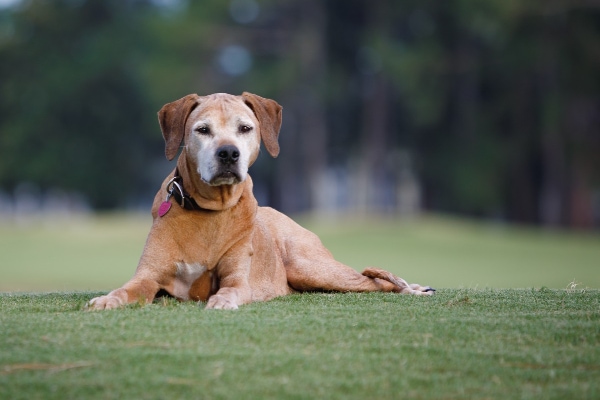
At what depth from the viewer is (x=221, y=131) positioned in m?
7.07

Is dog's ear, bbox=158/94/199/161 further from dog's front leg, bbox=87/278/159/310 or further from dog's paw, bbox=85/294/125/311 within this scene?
dog's paw, bbox=85/294/125/311

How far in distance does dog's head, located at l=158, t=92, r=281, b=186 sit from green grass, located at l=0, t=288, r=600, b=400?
101 centimetres

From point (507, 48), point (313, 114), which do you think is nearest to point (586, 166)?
point (507, 48)

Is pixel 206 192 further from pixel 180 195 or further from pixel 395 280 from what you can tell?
pixel 395 280

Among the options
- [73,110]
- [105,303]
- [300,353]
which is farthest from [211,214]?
[73,110]

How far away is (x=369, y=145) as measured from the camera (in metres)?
44.8

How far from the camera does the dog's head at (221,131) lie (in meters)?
6.91

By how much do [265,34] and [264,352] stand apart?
136ft

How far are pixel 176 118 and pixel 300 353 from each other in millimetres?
2888

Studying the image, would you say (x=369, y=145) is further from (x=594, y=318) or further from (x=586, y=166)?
(x=594, y=318)

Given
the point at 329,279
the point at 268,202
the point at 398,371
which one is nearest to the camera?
the point at 398,371

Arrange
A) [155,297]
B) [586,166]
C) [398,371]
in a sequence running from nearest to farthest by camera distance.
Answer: [398,371] → [155,297] → [586,166]

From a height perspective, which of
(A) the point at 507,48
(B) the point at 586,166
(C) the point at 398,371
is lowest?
(C) the point at 398,371

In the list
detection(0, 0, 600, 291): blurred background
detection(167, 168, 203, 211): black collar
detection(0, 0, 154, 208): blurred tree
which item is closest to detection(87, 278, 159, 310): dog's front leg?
detection(167, 168, 203, 211): black collar
